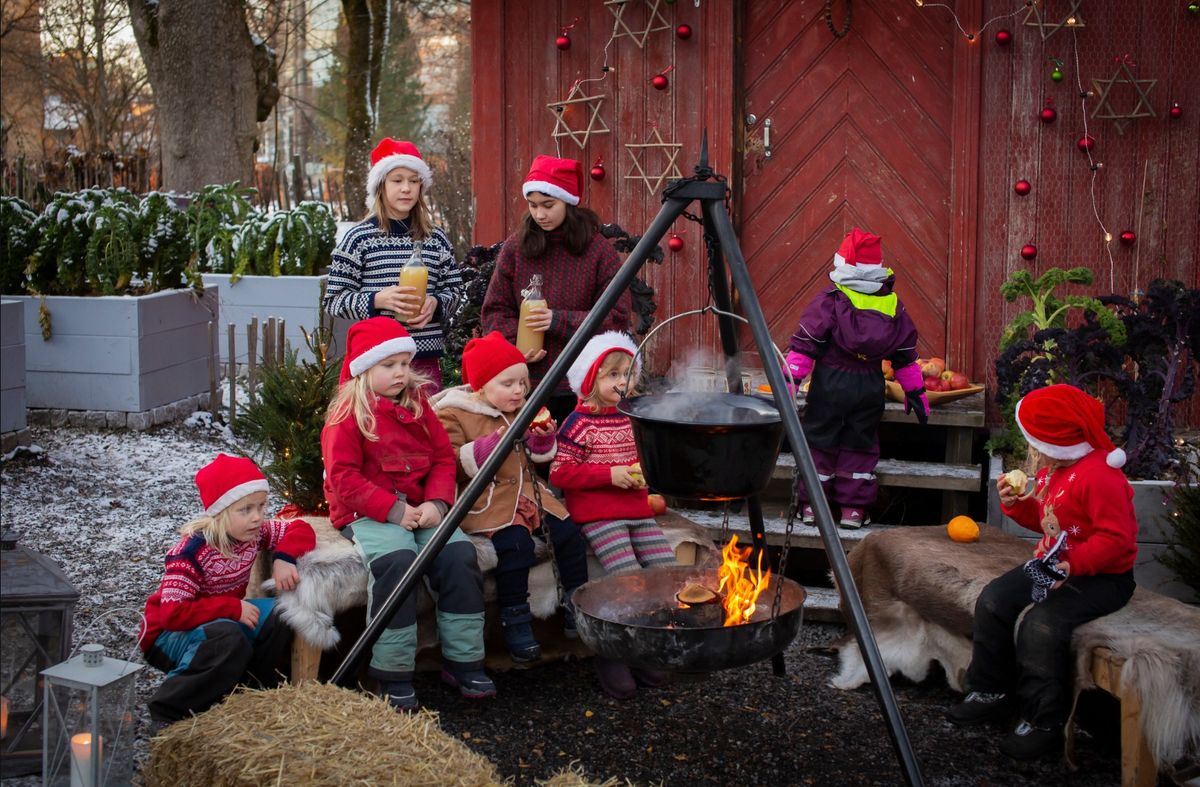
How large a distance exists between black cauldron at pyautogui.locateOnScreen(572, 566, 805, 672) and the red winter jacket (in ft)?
2.82

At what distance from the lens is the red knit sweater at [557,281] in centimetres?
567

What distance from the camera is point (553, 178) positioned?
218 inches

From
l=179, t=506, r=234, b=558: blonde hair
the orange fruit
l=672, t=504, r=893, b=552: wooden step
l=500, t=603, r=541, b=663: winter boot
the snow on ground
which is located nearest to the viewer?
l=179, t=506, r=234, b=558: blonde hair

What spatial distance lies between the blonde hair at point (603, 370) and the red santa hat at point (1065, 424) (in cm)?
149

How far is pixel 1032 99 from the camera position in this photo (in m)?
7.05

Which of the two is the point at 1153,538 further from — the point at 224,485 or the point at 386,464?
the point at 224,485

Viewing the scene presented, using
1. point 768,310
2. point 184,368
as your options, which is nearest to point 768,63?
point 768,310

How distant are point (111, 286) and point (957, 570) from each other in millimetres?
6444

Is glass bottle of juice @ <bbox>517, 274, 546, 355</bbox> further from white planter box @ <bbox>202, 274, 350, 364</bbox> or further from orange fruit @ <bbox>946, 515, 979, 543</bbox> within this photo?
white planter box @ <bbox>202, 274, 350, 364</bbox>

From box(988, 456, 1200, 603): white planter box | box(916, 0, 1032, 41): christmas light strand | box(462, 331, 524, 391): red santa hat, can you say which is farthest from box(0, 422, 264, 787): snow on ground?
box(916, 0, 1032, 41): christmas light strand

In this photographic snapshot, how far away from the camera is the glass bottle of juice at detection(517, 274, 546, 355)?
17.7 ft

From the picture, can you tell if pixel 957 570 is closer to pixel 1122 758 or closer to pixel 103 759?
pixel 1122 758

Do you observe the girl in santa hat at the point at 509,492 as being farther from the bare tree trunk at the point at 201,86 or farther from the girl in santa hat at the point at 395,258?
the bare tree trunk at the point at 201,86

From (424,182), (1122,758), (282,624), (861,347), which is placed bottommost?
(1122,758)
